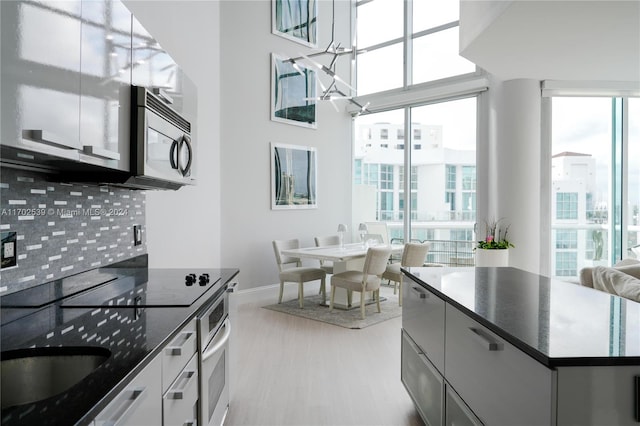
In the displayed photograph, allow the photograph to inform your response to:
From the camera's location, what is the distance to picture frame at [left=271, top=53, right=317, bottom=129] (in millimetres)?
6137

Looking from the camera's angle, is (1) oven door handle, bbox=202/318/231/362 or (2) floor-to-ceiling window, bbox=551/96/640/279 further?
(2) floor-to-ceiling window, bbox=551/96/640/279

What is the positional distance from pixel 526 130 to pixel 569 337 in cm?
473

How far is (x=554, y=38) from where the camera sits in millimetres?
2102

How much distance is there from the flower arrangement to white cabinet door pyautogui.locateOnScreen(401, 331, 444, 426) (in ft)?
10.1

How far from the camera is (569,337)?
51.8 inches

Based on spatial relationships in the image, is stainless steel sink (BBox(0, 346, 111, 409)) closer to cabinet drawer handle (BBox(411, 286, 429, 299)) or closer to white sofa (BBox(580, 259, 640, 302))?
cabinet drawer handle (BBox(411, 286, 429, 299))

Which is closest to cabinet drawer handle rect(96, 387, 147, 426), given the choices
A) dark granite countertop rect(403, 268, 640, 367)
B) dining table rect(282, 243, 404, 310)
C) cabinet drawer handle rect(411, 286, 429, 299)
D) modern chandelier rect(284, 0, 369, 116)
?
dark granite countertop rect(403, 268, 640, 367)

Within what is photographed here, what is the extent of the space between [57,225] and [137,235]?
903mm

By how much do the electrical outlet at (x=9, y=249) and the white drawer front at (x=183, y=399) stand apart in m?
0.78

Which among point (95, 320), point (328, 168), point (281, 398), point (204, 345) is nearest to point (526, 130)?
point (328, 168)

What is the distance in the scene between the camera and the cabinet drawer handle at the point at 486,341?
1.46 meters

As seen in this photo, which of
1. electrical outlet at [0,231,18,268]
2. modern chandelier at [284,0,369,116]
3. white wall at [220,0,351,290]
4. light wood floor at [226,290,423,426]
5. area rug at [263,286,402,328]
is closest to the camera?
electrical outlet at [0,231,18,268]

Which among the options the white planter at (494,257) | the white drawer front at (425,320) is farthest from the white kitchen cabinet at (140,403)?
the white planter at (494,257)

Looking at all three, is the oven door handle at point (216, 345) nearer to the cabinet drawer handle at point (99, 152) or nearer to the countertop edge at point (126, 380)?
the countertop edge at point (126, 380)
